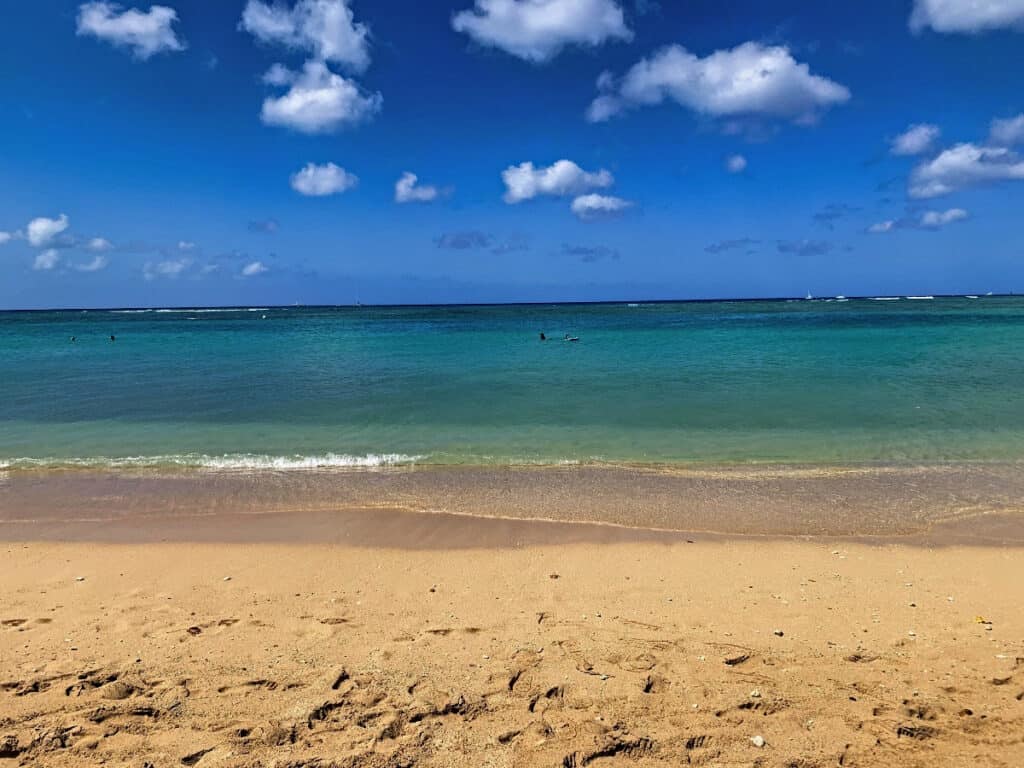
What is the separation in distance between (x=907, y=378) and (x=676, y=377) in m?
7.07

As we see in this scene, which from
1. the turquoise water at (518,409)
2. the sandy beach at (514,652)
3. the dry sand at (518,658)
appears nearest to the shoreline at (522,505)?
the sandy beach at (514,652)

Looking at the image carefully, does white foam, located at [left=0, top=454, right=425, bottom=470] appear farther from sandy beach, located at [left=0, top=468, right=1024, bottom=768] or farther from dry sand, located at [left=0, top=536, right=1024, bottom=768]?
dry sand, located at [left=0, top=536, right=1024, bottom=768]

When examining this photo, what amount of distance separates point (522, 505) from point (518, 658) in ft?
13.2

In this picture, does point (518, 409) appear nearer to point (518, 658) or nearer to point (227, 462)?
point (227, 462)

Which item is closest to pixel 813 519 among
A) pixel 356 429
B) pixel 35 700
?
pixel 35 700

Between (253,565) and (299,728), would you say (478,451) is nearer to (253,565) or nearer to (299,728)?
(253,565)

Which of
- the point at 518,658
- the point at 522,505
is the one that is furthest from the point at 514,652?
the point at 522,505

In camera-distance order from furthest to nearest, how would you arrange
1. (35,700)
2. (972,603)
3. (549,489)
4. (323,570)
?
1. (549,489)
2. (323,570)
3. (972,603)
4. (35,700)

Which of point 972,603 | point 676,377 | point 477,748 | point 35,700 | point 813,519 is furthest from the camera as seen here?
point 676,377

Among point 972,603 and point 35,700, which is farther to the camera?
point 972,603

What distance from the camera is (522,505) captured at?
336 inches

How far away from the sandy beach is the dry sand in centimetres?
2

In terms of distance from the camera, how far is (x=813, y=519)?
781cm

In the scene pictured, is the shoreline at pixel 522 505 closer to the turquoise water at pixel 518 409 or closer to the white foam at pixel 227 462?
the white foam at pixel 227 462
